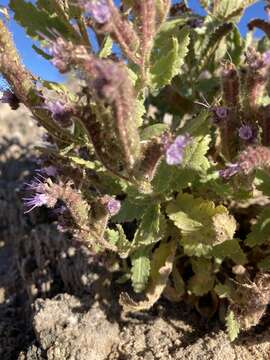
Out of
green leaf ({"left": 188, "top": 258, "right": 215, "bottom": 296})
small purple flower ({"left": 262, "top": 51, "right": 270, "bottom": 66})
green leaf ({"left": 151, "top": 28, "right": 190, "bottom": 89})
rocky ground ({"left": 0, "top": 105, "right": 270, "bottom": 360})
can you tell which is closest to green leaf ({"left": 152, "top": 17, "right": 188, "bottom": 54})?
green leaf ({"left": 151, "top": 28, "right": 190, "bottom": 89})

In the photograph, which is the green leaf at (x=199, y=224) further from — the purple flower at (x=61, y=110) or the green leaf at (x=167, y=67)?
the purple flower at (x=61, y=110)

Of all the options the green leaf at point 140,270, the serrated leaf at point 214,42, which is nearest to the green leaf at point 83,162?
the green leaf at point 140,270

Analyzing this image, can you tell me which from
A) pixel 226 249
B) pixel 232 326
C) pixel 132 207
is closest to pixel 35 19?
pixel 132 207

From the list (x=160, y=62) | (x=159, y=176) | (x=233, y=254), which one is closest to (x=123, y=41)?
(x=160, y=62)

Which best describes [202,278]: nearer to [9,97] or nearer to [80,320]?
[80,320]

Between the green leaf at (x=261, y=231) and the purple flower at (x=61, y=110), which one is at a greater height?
the purple flower at (x=61, y=110)

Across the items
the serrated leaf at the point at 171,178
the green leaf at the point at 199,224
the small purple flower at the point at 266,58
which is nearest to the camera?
the small purple flower at the point at 266,58

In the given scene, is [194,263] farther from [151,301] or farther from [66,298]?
[66,298]
